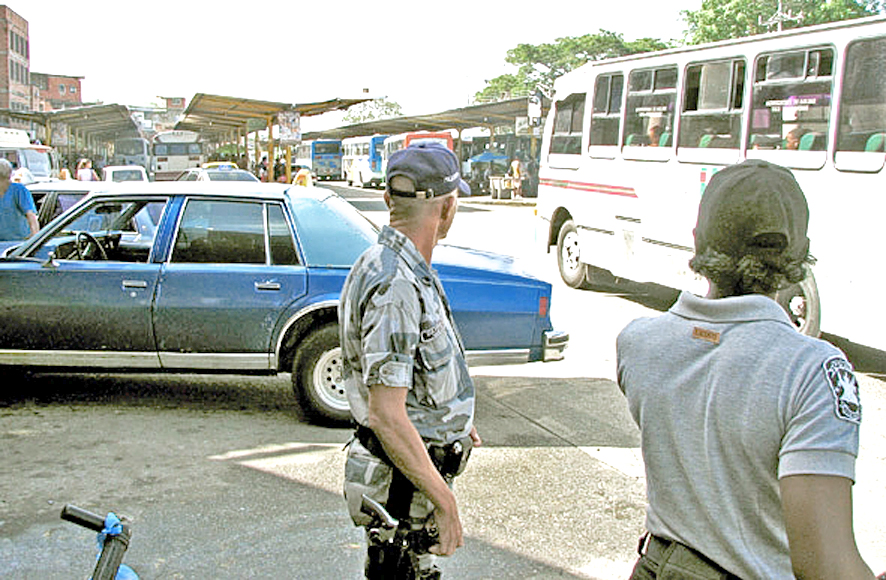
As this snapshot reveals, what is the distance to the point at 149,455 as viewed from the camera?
545 centimetres

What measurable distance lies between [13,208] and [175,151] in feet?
124

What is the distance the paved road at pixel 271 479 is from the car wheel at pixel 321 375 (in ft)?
0.51

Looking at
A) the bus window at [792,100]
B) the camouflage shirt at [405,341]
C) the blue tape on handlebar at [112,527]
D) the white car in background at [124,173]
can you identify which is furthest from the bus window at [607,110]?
the white car in background at [124,173]

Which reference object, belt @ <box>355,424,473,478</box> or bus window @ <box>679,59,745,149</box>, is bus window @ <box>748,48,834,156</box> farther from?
belt @ <box>355,424,473,478</box>

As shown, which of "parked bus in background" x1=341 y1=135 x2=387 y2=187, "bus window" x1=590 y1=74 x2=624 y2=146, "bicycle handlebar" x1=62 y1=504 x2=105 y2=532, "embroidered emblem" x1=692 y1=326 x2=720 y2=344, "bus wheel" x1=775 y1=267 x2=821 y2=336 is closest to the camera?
"embroidered emblem" x1=692 y1=326 x2=720 y2=344

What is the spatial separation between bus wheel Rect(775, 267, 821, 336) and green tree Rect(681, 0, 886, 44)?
47.4 metres

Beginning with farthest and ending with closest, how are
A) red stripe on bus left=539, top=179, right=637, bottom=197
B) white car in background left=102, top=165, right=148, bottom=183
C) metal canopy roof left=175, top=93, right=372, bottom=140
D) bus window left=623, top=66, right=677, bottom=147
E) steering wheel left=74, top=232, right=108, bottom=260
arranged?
1. metal canopy roof left=175, top=93, right=372, bottom=140
2. white car in background left=102, top=165, right=148, bottom=183
3. red stripe on bus left=539, top=179, right=637, bottom=197
4. bus window left=623, top=66, right=677, bottom=147
5. steering wheel left=74, top=232, right=108, bottom=260

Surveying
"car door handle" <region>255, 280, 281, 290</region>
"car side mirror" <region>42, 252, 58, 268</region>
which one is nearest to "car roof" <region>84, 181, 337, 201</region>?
"car side mirror" <region>42, 252, 58, 268</region>

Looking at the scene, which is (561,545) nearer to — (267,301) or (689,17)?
(267,301)

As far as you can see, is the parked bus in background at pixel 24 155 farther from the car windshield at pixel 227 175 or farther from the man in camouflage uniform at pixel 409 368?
the man in camouflage uniform at pixel 409 368

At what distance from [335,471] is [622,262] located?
22.5 feet

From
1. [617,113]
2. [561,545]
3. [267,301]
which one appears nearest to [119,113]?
[617,113]

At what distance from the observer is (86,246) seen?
655 cm

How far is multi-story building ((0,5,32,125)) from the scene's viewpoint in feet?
248
